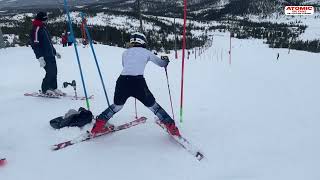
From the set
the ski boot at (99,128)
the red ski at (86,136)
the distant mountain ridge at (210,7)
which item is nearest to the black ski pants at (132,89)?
the ski boot at (99,128)

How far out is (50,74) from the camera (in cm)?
810

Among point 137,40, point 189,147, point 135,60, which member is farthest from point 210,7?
point 189,147

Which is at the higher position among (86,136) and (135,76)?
(135,76)

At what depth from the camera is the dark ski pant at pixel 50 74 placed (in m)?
8.05

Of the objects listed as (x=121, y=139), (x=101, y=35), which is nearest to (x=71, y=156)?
(x=121, y=139)

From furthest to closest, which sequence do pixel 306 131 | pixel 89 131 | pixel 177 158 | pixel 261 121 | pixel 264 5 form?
1. pixel 264 5
2. pixel 261 121
3. pixel 306 131
4. pixel 89 131
5. pixel 177 158

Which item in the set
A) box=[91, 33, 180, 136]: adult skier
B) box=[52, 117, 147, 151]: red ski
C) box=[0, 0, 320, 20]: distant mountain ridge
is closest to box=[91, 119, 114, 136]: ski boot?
box=[52, 117, 147, 151]: red ski

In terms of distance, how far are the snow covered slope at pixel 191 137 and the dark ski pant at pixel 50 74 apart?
17.0 inches

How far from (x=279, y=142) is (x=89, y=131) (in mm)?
3145

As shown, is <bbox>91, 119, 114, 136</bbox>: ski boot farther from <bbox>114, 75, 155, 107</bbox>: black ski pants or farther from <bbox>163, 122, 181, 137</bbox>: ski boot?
<bbox>163, 122, 181, 137</bbox>: ski boot

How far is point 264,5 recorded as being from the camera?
325ft

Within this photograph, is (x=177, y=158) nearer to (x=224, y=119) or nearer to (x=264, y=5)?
(x=224, y=119)

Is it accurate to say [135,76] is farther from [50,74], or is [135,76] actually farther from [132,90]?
[50,74]

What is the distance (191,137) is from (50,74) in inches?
158
